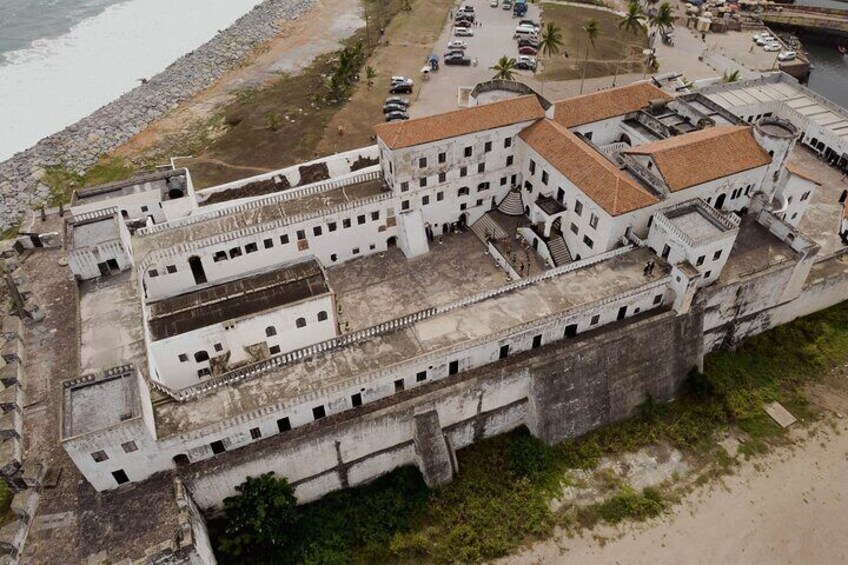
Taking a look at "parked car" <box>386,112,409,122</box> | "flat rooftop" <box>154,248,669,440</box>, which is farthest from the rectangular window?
"parked car" <box>386,112,409,122</box>

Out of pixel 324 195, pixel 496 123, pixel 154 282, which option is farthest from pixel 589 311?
pixel 154 282

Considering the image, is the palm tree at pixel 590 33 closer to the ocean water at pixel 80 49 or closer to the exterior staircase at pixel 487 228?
the exterior staircase at pixel 487 228

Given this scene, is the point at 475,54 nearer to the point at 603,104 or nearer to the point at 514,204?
the point at 603,104

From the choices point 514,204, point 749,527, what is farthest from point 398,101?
point 749,527

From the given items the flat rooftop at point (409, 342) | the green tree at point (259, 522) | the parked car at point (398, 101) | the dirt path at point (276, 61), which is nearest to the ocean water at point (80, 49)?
the dirt path at point (276, 61)

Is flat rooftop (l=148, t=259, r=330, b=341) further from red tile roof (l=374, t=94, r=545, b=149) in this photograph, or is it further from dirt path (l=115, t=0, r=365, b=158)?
dirt path (l=115, t=0, r=365, b=158)

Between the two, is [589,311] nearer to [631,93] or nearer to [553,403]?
[553,403]
